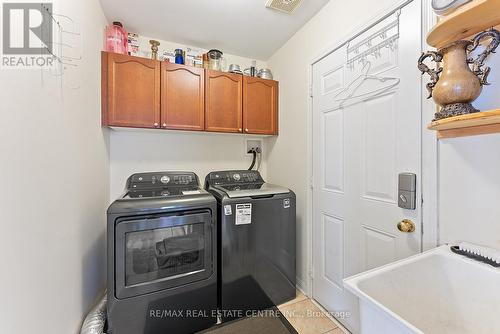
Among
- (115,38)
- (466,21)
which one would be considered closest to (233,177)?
(115,38)

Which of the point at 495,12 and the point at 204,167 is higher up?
the point at 495,12

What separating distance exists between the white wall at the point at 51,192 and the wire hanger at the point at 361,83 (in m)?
1.78

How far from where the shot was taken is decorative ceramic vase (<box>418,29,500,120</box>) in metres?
0.79

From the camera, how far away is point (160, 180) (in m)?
2.01

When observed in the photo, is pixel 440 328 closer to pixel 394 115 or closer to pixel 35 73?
pixel 394 115

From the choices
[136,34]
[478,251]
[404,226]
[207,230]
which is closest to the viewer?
[478,251]

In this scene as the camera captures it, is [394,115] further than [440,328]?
Yes

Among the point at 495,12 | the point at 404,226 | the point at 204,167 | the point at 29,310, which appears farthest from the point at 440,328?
the point at 204,167

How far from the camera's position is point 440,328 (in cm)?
79

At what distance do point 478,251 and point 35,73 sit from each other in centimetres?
201

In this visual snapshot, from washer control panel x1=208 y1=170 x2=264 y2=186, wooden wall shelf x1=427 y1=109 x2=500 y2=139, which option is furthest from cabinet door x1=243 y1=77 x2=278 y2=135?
wooden wall shelf x1=427 y1=109 x2=500 y2=139

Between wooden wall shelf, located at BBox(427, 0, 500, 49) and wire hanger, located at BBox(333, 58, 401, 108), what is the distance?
0.36 metres

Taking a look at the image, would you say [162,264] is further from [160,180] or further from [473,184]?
[473,184]

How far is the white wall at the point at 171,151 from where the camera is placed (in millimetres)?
2141
